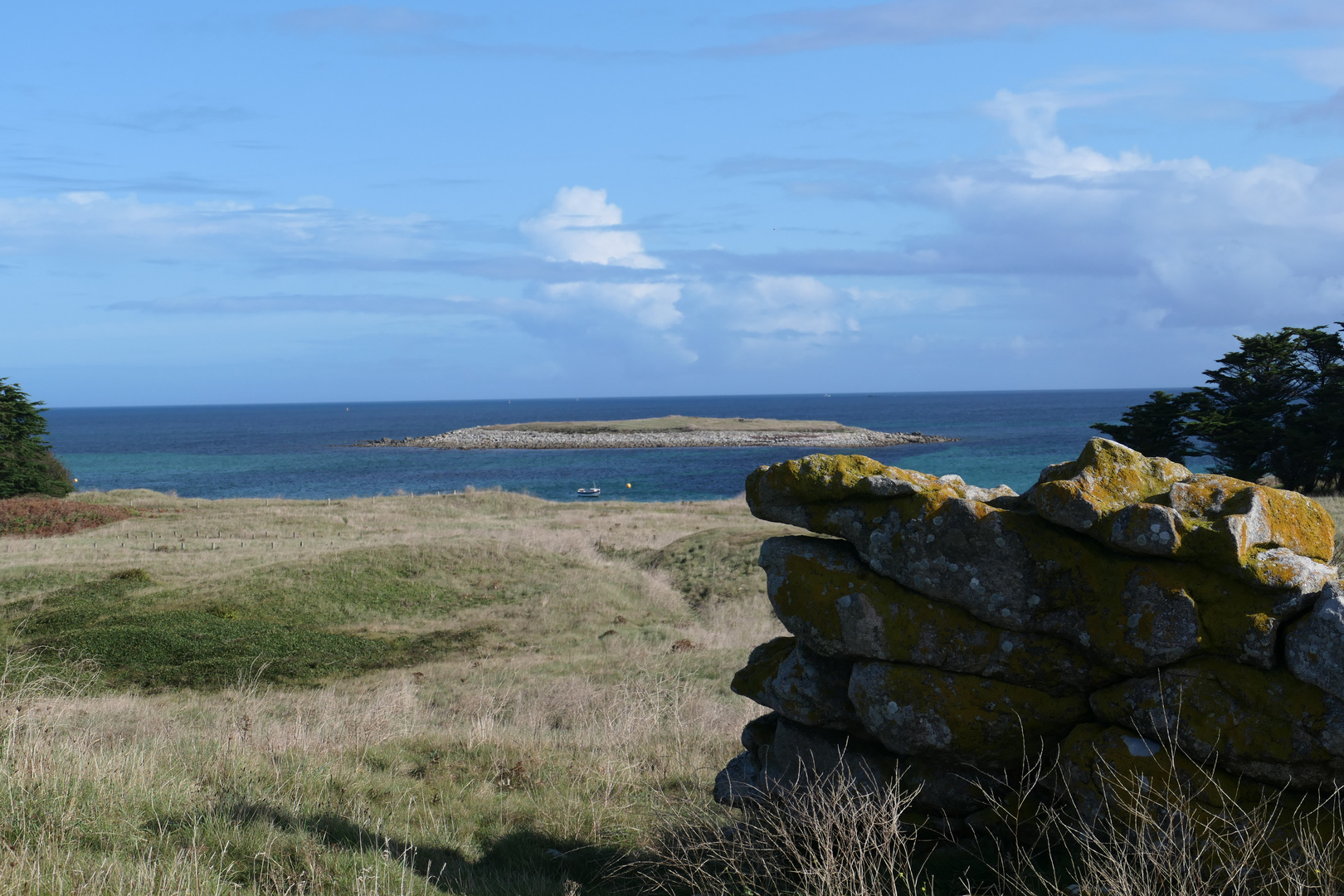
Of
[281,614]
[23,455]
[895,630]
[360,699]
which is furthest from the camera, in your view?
[23,455]

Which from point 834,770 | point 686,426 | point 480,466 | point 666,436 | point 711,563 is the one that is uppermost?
point 686,426

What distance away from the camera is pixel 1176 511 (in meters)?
6.67

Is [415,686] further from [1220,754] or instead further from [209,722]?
[1220,754]

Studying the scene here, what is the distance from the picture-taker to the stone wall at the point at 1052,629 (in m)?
6.16

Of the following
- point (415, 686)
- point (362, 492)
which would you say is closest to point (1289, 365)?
point (415, 686)

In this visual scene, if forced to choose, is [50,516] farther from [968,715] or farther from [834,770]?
[968,715]

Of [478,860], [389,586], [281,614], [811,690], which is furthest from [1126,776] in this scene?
[389,586]

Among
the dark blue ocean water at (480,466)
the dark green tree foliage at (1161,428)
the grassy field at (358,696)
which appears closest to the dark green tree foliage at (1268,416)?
the dark green tree foliage at (1161,428)

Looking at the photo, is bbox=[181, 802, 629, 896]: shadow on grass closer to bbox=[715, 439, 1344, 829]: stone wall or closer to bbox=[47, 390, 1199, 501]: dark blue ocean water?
bbox=[715, 439, 1344, 829]: stone wall

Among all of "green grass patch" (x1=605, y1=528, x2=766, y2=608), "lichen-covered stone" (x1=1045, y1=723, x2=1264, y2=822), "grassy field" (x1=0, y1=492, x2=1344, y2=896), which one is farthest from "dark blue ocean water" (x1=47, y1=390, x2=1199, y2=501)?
"lichen-covered stone" (x1=1045, y1=723, x2=1264, y2=822)

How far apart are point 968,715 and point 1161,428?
51.6 meters

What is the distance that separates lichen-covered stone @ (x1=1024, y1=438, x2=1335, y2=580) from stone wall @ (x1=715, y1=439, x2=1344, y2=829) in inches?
0.6

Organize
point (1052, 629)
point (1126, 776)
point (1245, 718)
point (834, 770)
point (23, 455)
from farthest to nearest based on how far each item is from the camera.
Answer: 1. point (23, 455)
2. point (834, 770)
3. point (1052, 629)
4. point (1126, 776)
5. point (1245, 718)

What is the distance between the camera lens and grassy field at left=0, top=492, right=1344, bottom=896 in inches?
288
